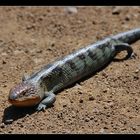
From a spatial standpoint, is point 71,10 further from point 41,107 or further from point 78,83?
point 41,107

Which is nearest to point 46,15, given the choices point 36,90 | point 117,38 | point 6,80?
point 117,38

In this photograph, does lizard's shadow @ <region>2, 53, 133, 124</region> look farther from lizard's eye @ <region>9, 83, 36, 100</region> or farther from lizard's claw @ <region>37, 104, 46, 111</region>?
lizard's eye @ <region>9, 83, 36, 100</region>

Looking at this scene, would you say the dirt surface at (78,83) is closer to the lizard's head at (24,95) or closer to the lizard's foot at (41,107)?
the lizard's foot at (41,107)

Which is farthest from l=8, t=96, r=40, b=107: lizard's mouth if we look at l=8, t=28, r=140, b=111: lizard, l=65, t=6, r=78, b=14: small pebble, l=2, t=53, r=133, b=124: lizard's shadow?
l=65, t=6, r=78, b=14: small pebble

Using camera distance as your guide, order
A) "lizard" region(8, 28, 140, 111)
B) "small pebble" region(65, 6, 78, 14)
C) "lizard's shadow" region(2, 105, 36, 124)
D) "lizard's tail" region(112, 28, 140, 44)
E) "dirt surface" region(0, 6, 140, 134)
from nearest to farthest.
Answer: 1. "dirt surface" region(0, 6, 140, 134)
2. "lizard's shadow" region(2, 105, 36, 124)
3. "lizard" region(8, 28, 140, 111)
4. "lizard's tail" region(112, 28, 140, 44)
5. "small pebble" region(65, 6, 78, 14)

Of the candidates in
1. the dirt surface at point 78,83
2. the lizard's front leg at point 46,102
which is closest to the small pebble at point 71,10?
the dirt surface at point 78,83
